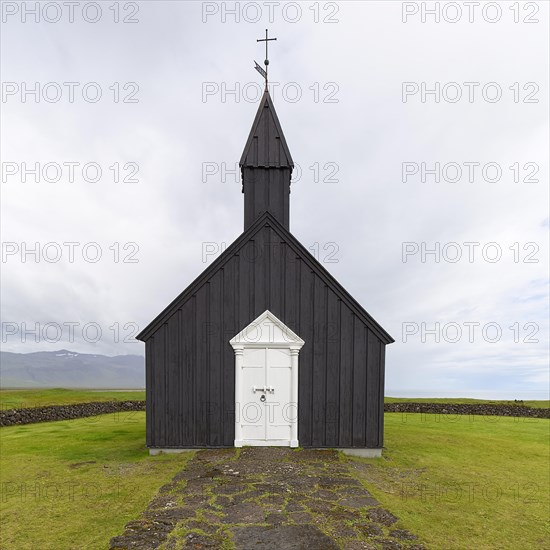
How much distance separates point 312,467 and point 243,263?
251 inches

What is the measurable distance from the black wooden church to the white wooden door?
3 centimetres

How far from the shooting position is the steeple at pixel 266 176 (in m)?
13.7

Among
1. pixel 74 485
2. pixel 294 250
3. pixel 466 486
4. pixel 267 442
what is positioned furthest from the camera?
pixel 294 250

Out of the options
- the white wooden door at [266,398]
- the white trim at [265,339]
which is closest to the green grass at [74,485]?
the white wooden door at [266,398]

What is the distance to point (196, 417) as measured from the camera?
1180cm

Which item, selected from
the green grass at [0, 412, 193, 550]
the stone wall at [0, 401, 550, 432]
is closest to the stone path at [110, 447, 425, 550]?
the green grass at [0, 412, 193, 550]

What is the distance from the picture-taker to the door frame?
11.8 metres

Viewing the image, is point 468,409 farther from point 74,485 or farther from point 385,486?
point 74,485

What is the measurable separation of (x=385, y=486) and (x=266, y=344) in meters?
5.10

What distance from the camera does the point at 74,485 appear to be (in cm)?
917

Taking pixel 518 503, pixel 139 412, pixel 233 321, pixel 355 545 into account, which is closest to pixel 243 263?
pixel 233 321

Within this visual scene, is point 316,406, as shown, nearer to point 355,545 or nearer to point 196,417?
point 196,417

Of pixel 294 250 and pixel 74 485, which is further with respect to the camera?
pixel 294 250

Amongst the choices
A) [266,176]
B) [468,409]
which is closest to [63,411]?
[266,176]
